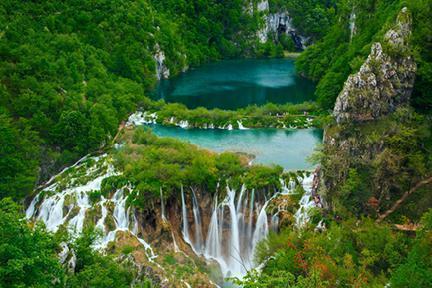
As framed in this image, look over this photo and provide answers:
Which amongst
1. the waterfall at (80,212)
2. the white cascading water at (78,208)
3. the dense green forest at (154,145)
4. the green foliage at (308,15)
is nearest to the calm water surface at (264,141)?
the dense green forest at (154,145)

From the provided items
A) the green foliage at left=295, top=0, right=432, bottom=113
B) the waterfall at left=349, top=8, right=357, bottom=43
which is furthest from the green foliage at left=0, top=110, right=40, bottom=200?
the waterfall at left=349, top=8, right=357, bottom=43

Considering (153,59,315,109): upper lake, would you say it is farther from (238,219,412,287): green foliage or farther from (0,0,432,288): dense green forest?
(238,219,412,287): green foliage

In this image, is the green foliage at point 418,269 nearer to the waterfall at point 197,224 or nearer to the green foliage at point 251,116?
the waterfall at point 197,224

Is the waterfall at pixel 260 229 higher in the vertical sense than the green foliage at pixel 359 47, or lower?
lower

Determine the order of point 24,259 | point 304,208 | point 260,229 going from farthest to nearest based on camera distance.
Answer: point 260,229 < point 304,208 < point 24,259

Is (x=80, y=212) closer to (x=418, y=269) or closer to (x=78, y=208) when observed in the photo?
(x=78, y=208)

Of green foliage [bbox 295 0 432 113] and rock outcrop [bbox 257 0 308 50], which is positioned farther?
rock outcrop [bbox 257 0 308 50]

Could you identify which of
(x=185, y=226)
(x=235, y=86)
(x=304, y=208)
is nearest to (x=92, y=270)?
(x=185, y=226)
